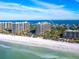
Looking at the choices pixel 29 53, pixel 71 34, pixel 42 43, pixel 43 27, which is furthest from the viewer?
pixel 43 27

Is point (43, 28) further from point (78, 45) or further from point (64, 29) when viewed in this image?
point (78, 45)

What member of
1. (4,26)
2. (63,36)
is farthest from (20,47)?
(4,26)

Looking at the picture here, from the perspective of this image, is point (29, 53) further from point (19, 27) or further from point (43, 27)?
point (19, 27)

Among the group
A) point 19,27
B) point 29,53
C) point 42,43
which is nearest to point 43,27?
point 42,43

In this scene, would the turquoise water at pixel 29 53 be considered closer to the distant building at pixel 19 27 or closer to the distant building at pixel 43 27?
the distant building at pixel 43 27

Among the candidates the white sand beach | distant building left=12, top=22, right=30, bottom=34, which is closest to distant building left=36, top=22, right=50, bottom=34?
the white sand beach

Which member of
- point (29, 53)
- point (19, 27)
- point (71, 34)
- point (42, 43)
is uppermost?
point (19, 27)

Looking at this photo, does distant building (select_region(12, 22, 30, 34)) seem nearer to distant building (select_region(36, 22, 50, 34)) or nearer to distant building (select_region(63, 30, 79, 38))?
distant building (select_region(36, 22, 50, 34))
